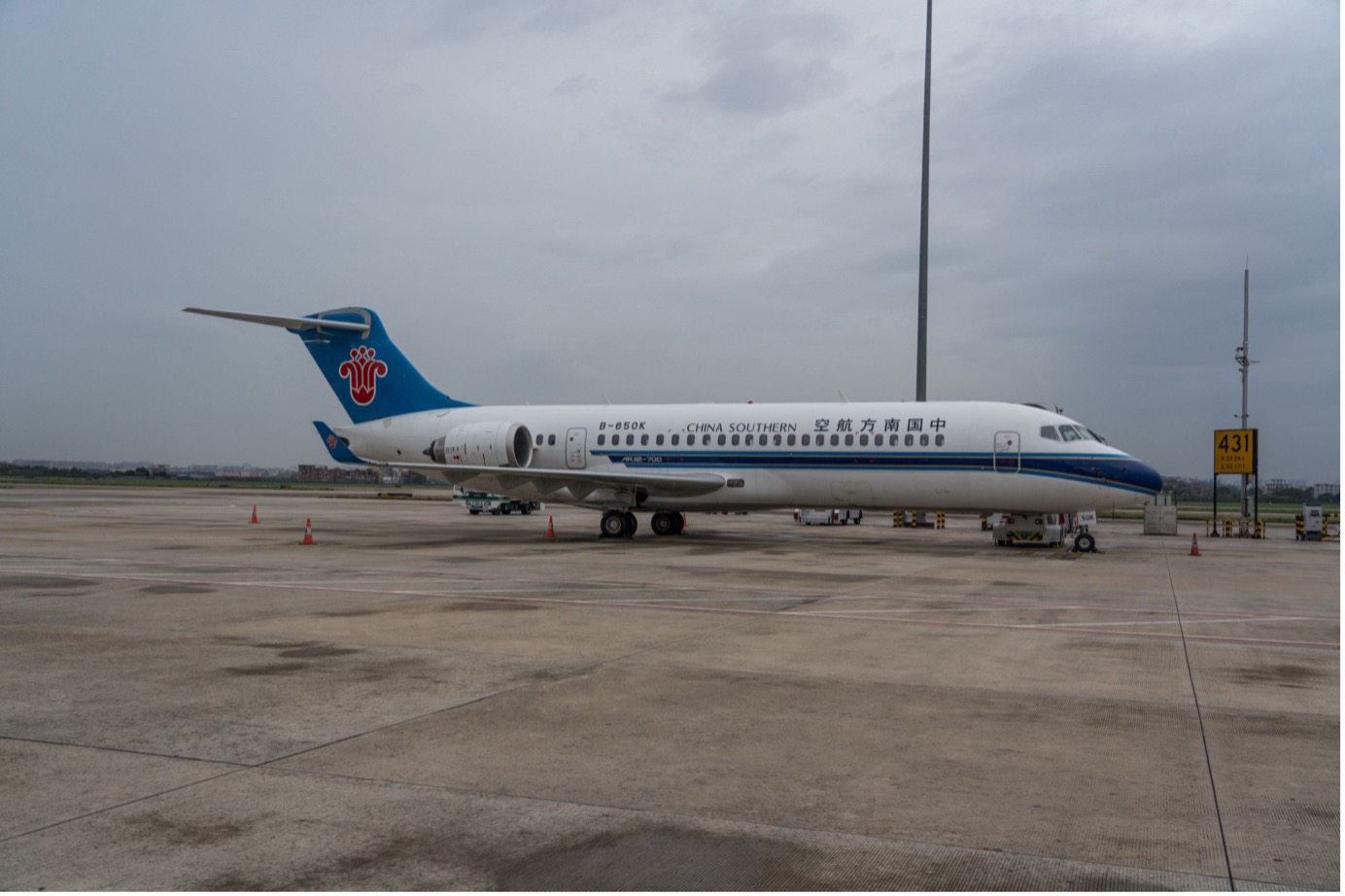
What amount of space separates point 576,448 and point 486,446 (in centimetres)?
233

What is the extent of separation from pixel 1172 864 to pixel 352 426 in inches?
1083

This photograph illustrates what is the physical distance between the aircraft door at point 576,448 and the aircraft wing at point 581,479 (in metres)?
0.44

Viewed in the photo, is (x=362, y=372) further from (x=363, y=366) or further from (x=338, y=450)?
(x=338, y=450)

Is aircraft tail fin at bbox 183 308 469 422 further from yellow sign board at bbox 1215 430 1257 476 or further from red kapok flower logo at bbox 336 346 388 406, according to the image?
yellow sign board at bbox 1215 430 1257 476

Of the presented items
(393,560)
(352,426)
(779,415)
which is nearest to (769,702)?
(393,560)

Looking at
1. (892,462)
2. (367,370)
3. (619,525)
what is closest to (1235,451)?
(892,462)

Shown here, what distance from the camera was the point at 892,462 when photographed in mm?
22875

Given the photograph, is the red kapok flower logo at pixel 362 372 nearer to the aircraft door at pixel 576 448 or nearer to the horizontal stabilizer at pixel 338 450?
the horizontal stabilizer at pixel 338 450

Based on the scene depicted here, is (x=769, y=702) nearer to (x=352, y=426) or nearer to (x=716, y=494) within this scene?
(x=716, y=494)

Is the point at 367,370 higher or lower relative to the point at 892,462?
higher

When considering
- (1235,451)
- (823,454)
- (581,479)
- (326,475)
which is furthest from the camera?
(326,475)

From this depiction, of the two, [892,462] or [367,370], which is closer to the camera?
[892,462]

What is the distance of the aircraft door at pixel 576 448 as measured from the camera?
26.7m

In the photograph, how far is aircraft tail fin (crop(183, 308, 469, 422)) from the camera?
28.3 metres
